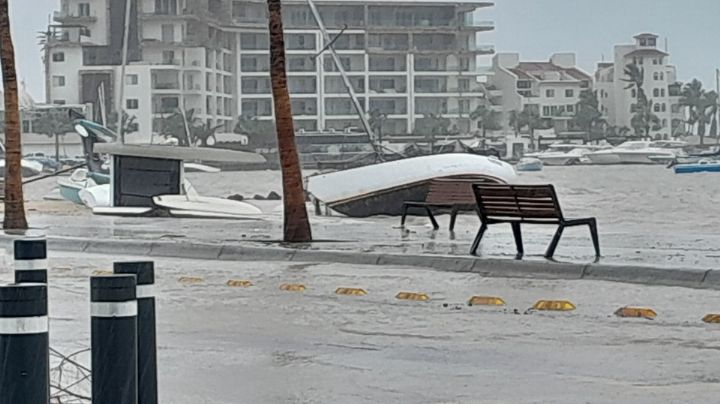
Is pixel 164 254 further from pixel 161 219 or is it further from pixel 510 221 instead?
pixel 161 219

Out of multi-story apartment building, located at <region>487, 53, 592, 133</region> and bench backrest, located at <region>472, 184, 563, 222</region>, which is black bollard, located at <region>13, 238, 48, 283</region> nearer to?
bench backrest, located at <region>472, 184, 563, 222</region>

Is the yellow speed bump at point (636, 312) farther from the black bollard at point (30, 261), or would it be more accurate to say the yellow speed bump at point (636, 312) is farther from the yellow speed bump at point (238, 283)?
the black bollard at point (30, 261)

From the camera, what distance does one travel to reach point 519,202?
17844mm

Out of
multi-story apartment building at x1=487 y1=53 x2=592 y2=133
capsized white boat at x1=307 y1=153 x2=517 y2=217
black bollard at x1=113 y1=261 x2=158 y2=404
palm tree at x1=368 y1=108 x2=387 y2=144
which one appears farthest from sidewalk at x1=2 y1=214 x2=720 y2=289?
multi-story apartment building at x1=487 y1=53 x2=592 y2=133

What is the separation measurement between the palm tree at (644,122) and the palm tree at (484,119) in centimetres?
2027

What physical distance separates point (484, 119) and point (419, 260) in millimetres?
115936

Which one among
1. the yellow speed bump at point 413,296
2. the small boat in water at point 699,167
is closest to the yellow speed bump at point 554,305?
the yellow speed bump at point 413,296

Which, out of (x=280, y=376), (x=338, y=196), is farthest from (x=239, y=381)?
(x=338, y=196)

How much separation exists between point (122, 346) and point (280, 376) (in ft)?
12.8

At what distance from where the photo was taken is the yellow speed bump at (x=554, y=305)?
13.2m

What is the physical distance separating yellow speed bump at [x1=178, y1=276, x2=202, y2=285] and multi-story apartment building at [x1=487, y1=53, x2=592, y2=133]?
124210 millimetres

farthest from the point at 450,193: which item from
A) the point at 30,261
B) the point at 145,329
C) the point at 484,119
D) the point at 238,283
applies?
the point at 484,119

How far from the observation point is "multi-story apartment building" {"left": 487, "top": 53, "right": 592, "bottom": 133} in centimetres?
14500

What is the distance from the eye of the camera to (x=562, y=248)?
62.7 feet
